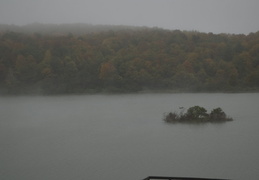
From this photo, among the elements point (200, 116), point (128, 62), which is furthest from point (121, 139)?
point (128, 62)

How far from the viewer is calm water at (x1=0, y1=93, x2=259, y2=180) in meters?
7.51

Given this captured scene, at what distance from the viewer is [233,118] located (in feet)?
32.8

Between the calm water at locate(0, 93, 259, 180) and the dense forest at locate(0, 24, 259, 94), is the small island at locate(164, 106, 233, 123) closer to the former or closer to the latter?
the calm water at locate(0, 93, 259, 180)

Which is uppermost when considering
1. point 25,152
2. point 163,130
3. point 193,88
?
point 193,88

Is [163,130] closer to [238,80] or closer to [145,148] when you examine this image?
[145,148]

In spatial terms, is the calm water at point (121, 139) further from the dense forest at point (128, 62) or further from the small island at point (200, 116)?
the dense forest at point (128, 62)

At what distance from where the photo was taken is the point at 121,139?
10.1 m

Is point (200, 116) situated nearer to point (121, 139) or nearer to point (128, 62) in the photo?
point (121, 139)

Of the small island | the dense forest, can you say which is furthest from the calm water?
the dense forest

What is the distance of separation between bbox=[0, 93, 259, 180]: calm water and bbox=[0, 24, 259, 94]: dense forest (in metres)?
0.46

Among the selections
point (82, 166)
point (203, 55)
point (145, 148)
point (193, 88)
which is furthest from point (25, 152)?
point (203, 55)

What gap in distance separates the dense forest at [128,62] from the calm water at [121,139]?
1.51 ft

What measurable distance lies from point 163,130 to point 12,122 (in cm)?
534

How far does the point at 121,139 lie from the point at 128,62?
404cm
